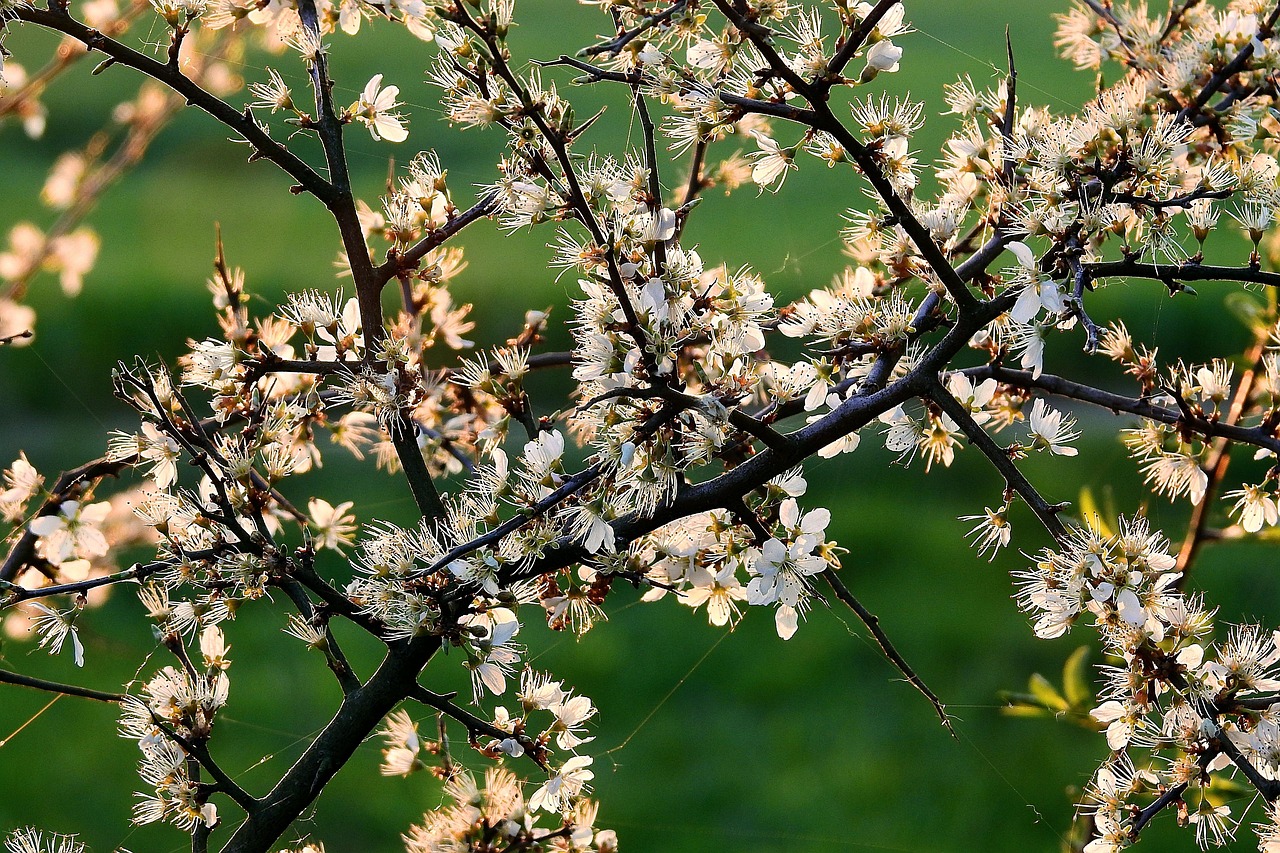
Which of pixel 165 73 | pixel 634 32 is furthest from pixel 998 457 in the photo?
pixel 165 73

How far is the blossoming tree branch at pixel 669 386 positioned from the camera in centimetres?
37

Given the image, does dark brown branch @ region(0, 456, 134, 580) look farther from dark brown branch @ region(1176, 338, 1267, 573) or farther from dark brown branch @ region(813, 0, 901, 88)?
dark brown branch @ region(1176, 338, 1267, 573)

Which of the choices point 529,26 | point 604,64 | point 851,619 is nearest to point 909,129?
point 604,64

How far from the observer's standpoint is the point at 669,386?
14.4 inches

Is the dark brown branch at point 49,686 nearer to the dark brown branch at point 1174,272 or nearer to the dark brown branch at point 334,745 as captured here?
the dark brown branch at point 334,745

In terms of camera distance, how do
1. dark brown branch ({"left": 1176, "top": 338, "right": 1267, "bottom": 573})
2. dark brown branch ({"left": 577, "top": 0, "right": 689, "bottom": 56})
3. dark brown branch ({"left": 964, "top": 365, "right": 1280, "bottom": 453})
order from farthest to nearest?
dark brown branch ({"left": 1176, "top": 338, "right": 1267, "bottom": 573}) < dark brown branch ({"left": 964, "top": 365, "right": 1280, "bottom": 453}) < dark brown branch ({"left": 577, "top": 0, "right": 689, "bottom": 56})

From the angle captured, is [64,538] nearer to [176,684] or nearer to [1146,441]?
[176,684]

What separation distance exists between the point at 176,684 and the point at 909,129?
0.36 metres

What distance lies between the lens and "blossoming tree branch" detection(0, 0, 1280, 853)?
370mm

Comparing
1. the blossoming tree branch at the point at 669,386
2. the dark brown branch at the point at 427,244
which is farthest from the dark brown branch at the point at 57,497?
the dark brown branch at the point at 427,244

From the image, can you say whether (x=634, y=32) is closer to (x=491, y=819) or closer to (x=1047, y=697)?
(x=491, y=819)

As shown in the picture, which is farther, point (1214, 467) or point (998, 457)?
point (1214, 467)

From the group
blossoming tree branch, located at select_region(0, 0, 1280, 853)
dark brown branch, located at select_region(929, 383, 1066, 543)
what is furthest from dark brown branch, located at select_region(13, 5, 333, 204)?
dark brown branch, located at select_region(929, 383, 1066, 543)

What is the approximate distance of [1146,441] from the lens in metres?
0.44
